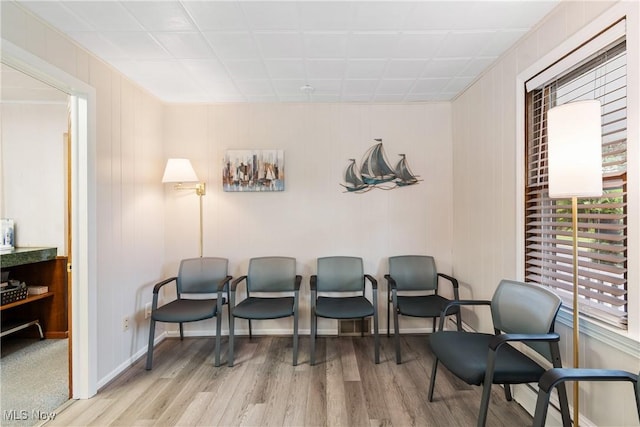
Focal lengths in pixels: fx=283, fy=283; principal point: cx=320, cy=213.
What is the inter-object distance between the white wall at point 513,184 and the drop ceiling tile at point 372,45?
90 centimetres

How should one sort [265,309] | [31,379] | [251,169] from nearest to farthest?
[31,379] → [265,309] → [251,169]

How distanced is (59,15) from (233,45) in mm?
1006

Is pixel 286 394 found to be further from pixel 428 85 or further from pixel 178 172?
pixel 428 85

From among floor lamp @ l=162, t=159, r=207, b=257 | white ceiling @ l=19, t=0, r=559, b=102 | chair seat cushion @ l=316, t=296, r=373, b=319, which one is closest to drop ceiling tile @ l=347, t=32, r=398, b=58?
white ceiling @ l=19, t=0, r=559, b=102

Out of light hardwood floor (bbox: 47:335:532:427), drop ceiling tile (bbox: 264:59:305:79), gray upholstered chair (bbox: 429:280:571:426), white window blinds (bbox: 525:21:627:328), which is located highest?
drop ceiling tile (bbox: 264:59:305:79)

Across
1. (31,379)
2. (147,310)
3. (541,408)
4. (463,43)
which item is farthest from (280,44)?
(31,379)

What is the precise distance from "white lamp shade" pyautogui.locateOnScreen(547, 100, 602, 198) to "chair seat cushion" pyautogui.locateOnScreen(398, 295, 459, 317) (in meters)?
1.33

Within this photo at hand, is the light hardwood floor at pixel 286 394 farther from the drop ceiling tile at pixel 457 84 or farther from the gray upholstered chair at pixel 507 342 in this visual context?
the drop ceiling tile at pixel 457 84

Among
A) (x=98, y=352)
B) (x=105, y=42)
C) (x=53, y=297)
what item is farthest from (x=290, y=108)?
(x=53, y=297)

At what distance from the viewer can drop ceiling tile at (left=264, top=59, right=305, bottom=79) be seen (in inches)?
88.3

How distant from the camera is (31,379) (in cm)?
223

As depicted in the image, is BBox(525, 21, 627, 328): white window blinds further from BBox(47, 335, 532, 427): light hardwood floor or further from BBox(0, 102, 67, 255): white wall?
BBox(0, 102, 67, 255): white wall

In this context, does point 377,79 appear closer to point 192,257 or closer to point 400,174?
point 400,174

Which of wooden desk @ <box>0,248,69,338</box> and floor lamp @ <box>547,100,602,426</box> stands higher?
floor lamp @ <box>547,100,602,426</box>
